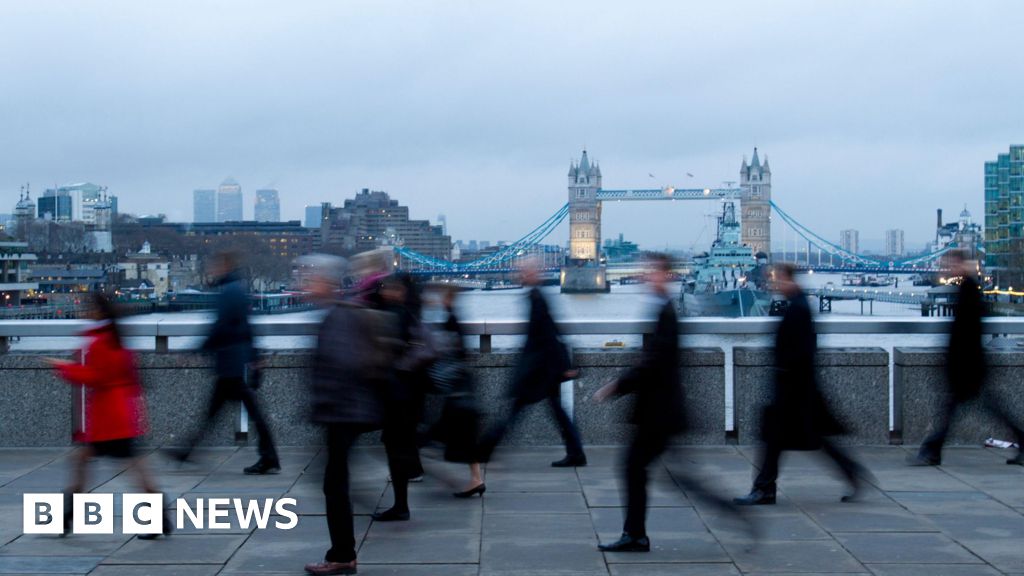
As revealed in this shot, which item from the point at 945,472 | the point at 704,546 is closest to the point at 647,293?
the point at 704,546

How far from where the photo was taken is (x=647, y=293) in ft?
22.6

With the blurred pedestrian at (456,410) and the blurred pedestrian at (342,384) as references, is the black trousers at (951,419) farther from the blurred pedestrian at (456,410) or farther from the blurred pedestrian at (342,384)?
the blurred pedestrian at (342,384)

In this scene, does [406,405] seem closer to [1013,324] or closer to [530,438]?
[530,438]

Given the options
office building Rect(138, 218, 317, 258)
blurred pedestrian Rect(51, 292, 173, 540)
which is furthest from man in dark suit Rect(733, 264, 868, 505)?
office building Rect(138, 218, 317, 258)

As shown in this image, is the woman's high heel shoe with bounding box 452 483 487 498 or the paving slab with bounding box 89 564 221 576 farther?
the woman's high heel shoe with bounding box 452 483 487 498

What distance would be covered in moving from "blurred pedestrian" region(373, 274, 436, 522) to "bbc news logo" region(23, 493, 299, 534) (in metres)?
0.63

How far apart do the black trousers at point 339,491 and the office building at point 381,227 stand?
5496 centimetres

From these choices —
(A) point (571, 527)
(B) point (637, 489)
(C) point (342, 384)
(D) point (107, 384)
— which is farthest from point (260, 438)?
(B) point (637, 489)

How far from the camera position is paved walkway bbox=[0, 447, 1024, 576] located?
6320mm

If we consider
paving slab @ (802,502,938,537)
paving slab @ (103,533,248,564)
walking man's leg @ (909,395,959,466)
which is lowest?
paving slab @ (103,533,248,564)

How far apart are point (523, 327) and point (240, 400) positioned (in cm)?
225

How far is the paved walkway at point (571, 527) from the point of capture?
6320mm

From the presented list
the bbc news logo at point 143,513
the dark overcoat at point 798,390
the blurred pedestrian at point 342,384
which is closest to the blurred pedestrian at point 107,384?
the bbc news logo at point 143,513

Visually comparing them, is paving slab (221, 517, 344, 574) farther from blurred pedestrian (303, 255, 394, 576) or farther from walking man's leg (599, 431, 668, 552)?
walking man's leg (599, 431, 668, 552)
